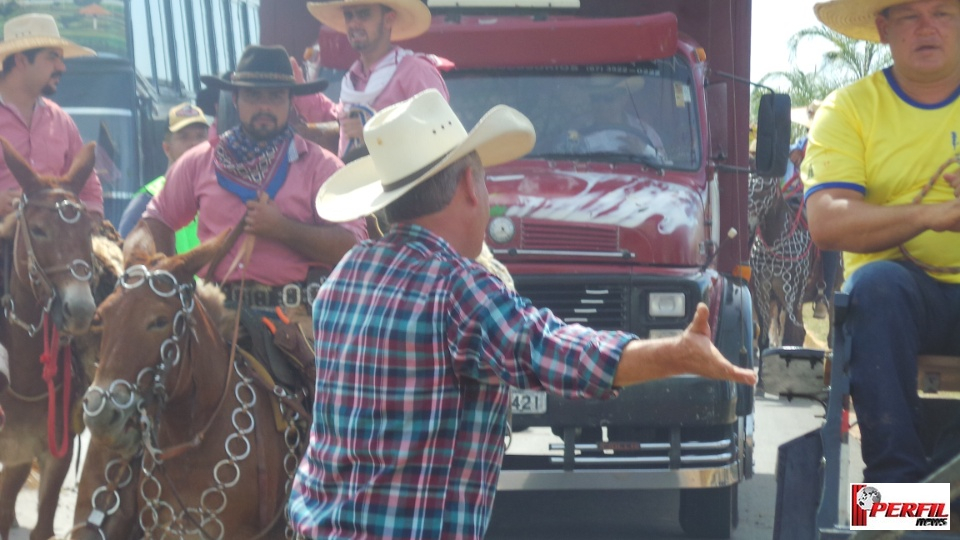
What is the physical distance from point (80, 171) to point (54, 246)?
1.53 feet

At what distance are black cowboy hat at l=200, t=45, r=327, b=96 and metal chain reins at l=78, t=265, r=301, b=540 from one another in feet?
5.06

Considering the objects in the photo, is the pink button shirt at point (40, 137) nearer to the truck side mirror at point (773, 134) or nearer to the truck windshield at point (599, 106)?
the truck windshield at point (599, 106)

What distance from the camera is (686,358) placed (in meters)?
2.88

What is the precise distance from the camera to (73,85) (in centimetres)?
1584

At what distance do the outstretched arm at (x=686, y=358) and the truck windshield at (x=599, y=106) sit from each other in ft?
17.0

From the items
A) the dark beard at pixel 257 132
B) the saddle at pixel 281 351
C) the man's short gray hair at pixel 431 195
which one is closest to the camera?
the man's short gray hair at pixel 431 195

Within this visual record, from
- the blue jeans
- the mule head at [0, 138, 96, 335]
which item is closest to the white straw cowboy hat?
the blue jeans

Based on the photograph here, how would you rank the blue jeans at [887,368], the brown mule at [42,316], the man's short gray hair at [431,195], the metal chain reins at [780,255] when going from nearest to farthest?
the man's short gray hair at [431,195], the blue jeans at [887,368], the brown mule at [42,316], the metal chain reins at [780,255]

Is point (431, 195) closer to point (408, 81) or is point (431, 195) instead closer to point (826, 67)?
point (408, 81)

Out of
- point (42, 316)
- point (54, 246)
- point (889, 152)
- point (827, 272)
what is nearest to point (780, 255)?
point (827, 272)

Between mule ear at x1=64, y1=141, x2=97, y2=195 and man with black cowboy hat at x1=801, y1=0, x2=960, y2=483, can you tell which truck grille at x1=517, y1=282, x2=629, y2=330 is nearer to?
mule ear at x1=64, y1=141, x2=97, y2=195

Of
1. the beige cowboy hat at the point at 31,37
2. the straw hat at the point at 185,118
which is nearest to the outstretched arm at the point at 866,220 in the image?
the beige cowboy hat at the point at 31,37

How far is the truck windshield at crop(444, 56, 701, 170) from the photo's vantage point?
816 centimetres

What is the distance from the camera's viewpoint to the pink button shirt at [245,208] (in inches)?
245
